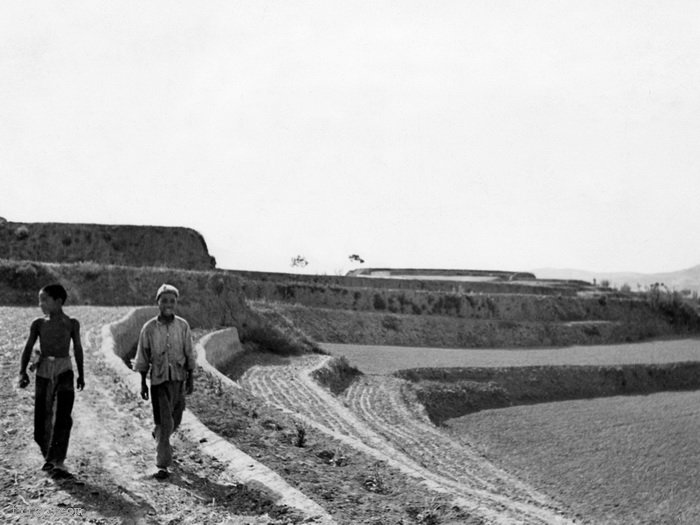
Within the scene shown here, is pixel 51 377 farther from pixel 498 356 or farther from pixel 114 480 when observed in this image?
pixel 498 356

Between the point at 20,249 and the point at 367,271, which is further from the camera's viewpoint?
the point at 367,271

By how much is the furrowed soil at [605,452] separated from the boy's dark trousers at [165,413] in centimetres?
703

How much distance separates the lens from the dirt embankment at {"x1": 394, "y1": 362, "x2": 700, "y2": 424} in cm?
2198

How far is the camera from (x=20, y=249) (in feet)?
103

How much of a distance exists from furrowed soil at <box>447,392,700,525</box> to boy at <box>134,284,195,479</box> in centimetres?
711

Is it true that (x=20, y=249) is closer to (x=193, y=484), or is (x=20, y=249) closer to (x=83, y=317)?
(x=83, y=317)

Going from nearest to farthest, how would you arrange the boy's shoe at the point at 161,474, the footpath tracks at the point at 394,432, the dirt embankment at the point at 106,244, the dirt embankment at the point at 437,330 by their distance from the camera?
the boy's shoe at the point at 161,474
the footpath tracks at the point at 394,432
the dirt embankment at the point at 106,244
the dirt embankment at the point at 437,330

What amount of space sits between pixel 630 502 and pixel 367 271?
45145mm

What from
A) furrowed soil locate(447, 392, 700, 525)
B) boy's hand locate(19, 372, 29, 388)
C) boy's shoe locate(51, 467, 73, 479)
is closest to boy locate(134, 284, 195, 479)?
boy's shoe locate(51, 467, 73, 479)

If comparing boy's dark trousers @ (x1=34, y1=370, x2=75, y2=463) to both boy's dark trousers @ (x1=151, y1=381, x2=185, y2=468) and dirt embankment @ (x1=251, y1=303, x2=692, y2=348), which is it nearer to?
boy's dark trousers @ (x1=151, y1=381, x2=185, y2=468)

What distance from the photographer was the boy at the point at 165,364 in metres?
7.12

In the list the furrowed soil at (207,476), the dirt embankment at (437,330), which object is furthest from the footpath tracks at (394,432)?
the dirt embankment at (437,330)

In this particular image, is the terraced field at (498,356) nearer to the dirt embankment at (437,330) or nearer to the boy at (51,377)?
the dirt embankment at (437,330)

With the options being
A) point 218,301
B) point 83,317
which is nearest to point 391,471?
point 83,317
